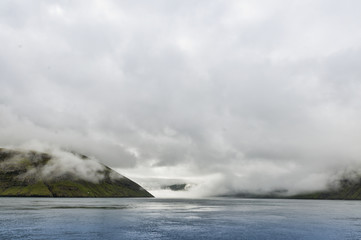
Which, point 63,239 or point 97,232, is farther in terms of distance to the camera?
point 97,232

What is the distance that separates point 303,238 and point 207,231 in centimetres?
2899

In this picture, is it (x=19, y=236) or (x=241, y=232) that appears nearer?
(x=19, y=236)

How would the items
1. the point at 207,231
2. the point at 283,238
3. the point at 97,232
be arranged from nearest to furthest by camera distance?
the point at 283,238 < the point at 97,232 < the point at 207,231

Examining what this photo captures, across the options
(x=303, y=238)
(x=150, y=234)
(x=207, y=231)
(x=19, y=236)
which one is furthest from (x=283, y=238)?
(x=19, y=236)

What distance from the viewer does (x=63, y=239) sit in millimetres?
74750

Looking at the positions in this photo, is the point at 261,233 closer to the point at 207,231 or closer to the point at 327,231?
the point at 207,231

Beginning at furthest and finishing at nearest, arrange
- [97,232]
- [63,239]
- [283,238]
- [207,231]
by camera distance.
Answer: [207,231] → [97,232] → [283,238] → [63,239]

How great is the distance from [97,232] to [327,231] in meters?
75.8

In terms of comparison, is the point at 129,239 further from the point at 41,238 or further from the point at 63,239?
the point at 41,238

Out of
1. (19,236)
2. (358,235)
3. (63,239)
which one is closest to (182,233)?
(63,239)

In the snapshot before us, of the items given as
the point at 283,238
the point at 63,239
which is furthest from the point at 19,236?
the point at 283,238

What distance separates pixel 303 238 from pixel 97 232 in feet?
201

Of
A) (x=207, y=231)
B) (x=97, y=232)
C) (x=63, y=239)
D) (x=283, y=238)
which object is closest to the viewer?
(x=63, y=239)

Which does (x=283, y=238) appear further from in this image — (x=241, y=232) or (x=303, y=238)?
(x=241, y=232)
